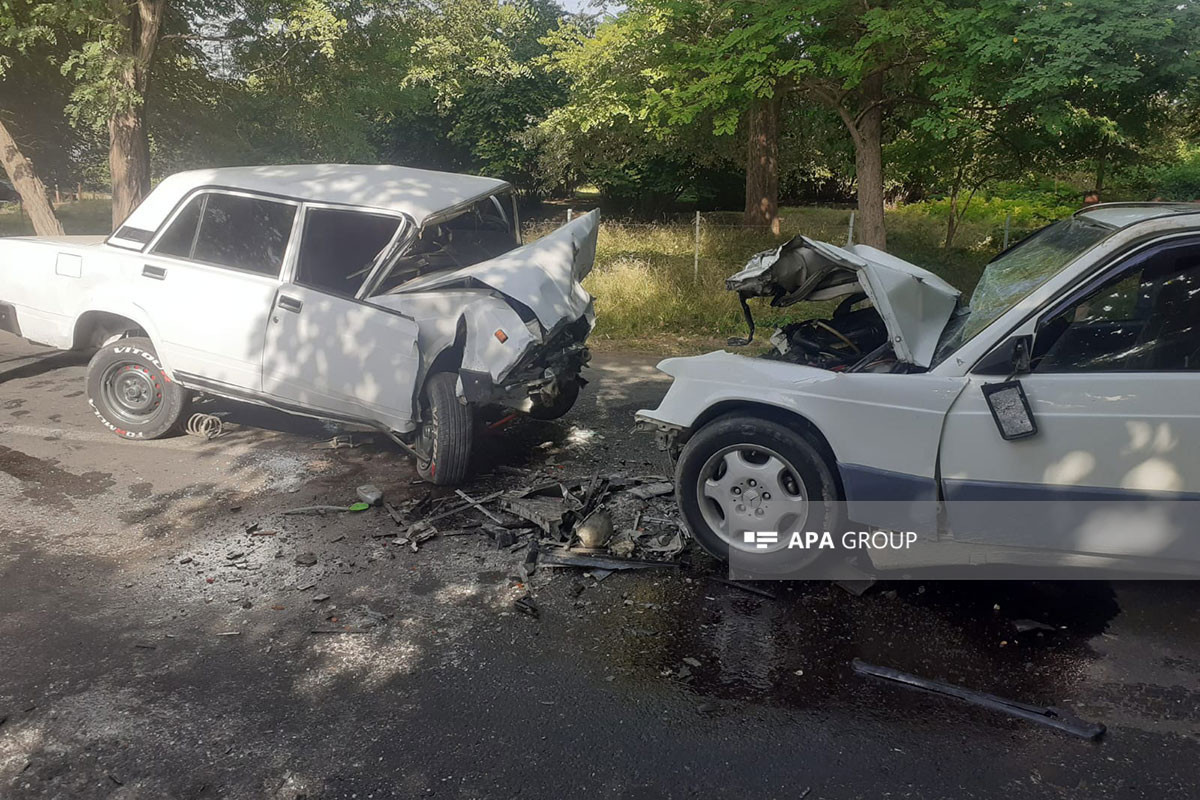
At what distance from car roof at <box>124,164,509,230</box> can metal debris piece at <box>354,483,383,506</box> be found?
5.98ft

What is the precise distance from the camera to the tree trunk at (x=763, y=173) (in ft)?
60.9

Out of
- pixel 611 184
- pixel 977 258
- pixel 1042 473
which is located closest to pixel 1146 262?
pixel 1042 473

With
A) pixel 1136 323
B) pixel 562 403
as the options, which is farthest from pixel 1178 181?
pixel 1136 323

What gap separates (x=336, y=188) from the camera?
6070 mm

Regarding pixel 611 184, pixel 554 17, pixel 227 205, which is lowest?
pixel 227 205

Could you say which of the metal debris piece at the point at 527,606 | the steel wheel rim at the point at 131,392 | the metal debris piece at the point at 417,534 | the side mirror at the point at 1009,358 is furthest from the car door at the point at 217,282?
the side mirror at the point at 1009,358

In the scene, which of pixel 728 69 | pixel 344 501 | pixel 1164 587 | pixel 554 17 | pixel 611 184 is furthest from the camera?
pixel 554 17

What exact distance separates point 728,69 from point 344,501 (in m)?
9.82

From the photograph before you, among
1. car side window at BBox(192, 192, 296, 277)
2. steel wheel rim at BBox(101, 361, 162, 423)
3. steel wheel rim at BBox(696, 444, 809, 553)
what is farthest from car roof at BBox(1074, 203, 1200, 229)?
steel wheel rim at BBox(101, 361, 162, 423)

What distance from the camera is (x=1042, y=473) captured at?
374cm

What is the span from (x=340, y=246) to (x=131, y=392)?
2.10 meters

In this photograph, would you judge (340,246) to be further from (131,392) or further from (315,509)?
(131,392)

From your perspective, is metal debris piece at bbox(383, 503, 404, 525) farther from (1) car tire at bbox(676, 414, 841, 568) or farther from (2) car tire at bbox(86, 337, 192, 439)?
(2) car tire at bbox(86, 337, 192, 439)

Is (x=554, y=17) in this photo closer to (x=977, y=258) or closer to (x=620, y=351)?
(x=977, y=258)
